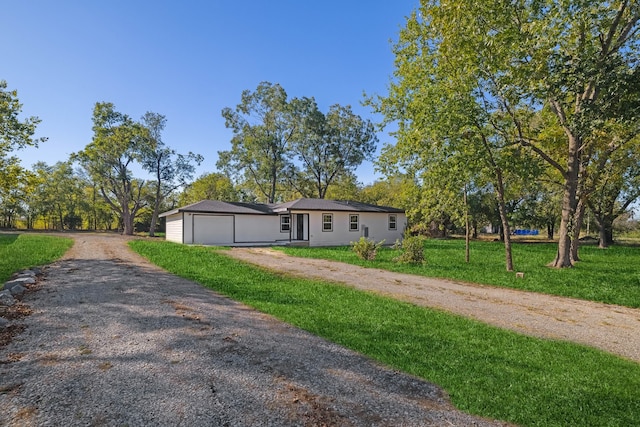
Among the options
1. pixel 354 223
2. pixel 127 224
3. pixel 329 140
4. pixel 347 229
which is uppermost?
pixel 329 140

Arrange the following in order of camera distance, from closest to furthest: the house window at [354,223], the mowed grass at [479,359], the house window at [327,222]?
→ the mowed grass at [479,359] < the house window at [327,222] < the house window at [354,223]

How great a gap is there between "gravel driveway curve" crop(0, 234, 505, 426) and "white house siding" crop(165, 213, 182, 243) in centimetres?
1669

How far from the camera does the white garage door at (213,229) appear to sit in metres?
21.2

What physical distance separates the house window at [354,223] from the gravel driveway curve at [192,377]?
18.0 metres

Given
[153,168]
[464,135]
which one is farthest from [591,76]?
[153,168]

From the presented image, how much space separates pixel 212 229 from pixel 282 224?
492 cm

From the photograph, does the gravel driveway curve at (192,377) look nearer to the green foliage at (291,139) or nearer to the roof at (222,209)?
the roof at (222,209)

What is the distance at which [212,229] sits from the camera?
21.6 metres

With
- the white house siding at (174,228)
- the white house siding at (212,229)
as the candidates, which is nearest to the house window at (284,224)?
the white house siding at (212,229)

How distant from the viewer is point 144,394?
2951 millimetres

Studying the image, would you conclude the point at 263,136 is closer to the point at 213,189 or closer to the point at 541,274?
the point at 213,189

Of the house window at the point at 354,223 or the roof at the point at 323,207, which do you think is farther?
the house window at the point at 354,223

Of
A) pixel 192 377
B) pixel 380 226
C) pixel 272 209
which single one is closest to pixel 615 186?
pixel 380 226

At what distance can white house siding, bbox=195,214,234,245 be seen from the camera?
21.2m
